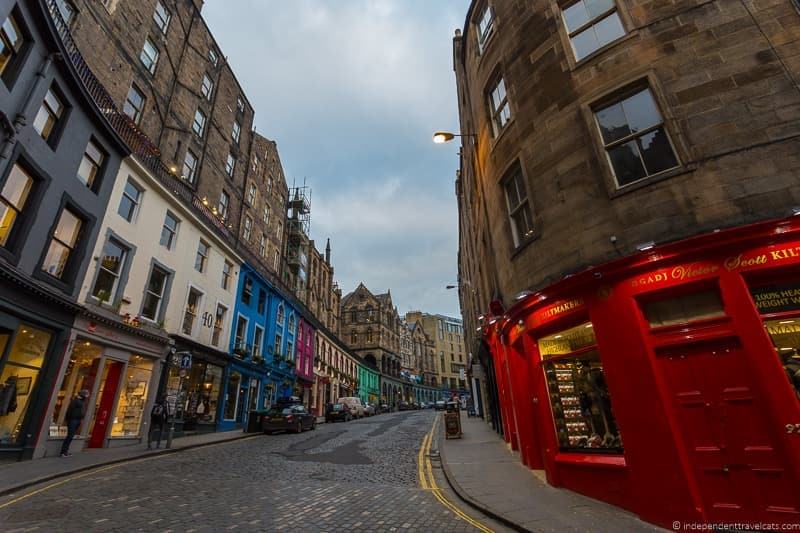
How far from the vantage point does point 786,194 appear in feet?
18.2

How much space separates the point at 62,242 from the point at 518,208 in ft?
49.5

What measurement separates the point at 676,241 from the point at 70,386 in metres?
18.4

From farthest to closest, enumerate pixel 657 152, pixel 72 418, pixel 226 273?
pixel 226 273, pixel 72 418, pixel 657 152

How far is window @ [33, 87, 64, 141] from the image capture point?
37.7 feet

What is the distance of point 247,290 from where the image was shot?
26828 millimetres

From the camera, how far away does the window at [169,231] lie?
1838 centimetres

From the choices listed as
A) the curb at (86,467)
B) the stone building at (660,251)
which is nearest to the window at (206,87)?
the curb at (86,467)

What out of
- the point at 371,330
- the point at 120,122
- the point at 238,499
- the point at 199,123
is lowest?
the point at 238,499

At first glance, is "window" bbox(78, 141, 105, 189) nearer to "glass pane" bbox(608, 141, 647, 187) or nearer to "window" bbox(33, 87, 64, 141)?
"window" bbox(33, 87, 64, 141)

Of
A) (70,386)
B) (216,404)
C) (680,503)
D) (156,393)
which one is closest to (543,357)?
(680,503)

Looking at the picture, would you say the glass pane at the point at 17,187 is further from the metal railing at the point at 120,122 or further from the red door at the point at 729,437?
the red door at the point at 729,437

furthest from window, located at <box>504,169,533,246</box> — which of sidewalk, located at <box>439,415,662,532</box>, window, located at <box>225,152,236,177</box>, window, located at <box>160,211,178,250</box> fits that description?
window, located at <box>225,152,236,177</box>

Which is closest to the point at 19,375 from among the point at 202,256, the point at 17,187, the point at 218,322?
the point at 17,187

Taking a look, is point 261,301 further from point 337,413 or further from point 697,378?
point 697,378
